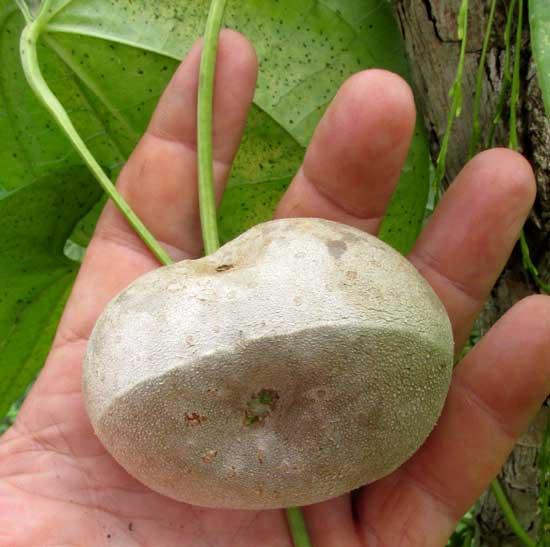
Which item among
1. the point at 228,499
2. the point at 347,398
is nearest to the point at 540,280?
the point at 347,398

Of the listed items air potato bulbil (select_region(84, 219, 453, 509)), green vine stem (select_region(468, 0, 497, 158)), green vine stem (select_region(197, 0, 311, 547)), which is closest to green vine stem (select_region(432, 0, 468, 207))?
green vine stem (select_region(468, 0, 497, 158))

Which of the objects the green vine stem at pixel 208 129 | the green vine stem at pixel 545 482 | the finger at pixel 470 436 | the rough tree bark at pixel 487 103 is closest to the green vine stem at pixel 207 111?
the green vine stem at pixel 208 129

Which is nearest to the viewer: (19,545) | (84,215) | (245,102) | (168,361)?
(168,361)

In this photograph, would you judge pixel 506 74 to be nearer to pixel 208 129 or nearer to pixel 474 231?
pixel 474 231

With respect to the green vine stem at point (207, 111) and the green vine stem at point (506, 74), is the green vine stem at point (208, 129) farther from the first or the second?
the green vine stem at point (506, 74)

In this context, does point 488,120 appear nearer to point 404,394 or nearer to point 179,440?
point 404,394

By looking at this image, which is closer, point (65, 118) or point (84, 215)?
point (65, 118)
